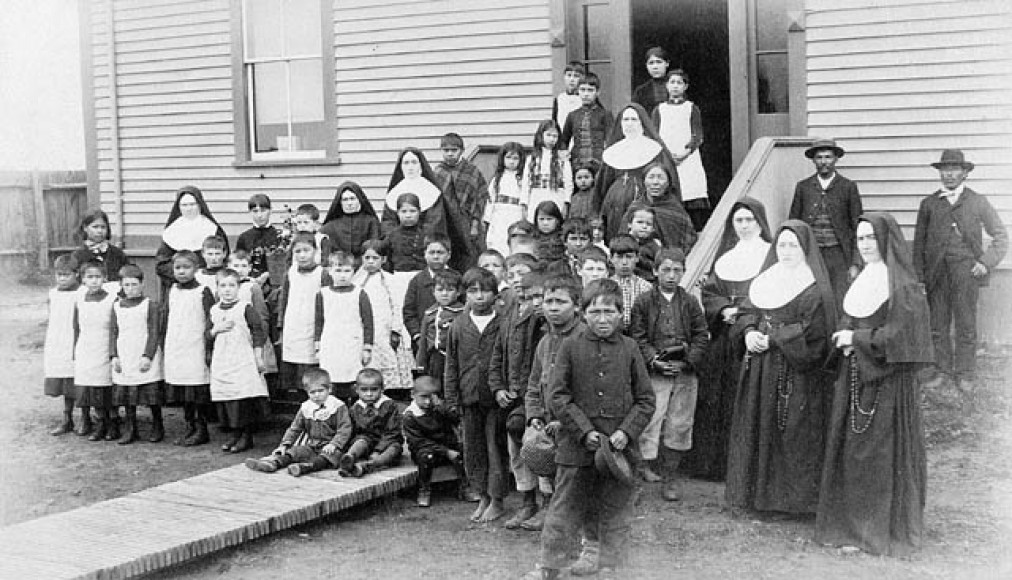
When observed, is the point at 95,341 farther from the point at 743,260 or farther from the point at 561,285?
the point at 743,260

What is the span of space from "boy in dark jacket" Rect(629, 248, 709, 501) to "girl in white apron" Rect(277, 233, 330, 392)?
2631mm

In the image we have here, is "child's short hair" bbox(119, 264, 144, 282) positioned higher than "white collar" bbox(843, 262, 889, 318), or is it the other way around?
"child's short hair" bbox(119, 264, 144, 282)

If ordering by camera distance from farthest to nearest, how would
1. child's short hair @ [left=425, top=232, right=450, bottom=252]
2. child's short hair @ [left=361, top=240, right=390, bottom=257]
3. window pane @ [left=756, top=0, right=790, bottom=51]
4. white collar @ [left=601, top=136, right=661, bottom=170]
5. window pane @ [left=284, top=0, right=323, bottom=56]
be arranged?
window pane @ [left=284, top=0, right=323, bottom=56]
window pane @ [left=756, top=0, right=790, bottom=51]
white collar @ [left=601, top=136, right=661, bottom=170]
child's short hair @ [left=361, top=240, right=390, bottom=257]
child's short hair @ [left=425, top=232, right=450, bottom=252]

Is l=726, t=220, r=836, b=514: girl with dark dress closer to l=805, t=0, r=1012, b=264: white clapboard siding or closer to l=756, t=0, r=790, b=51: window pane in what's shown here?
l=805, t=0, r=1012, b=264: white clapboard siding

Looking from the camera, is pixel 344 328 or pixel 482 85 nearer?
pixel 344 328

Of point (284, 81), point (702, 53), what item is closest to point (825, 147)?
point (702, 53)

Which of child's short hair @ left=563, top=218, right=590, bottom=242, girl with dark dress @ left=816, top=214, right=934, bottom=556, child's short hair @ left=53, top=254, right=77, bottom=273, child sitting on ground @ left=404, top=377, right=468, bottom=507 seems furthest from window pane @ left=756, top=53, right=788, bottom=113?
child's short hair @ left=53, top=254, right=77, bottom=273

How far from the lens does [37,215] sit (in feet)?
70.6

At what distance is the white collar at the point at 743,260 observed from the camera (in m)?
7.04

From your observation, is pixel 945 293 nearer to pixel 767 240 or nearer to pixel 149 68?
pixel 767 240

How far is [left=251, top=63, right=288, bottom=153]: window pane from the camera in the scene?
12766 mm

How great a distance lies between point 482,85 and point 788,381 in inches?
227

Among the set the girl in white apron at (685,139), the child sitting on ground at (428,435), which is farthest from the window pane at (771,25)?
the child sitting on ground at (428,435)

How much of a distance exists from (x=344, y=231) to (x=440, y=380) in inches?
89.9
